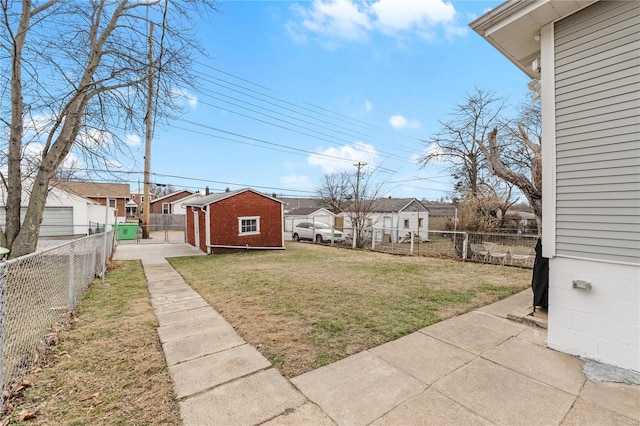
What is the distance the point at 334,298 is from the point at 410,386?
2.95 meters

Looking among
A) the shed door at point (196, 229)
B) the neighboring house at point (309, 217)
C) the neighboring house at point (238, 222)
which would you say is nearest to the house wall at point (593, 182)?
the neighboring house at point (238, 222)

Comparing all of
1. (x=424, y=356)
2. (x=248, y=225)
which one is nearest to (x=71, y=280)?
(x=424, y=356)

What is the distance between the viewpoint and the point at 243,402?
7.59 ft

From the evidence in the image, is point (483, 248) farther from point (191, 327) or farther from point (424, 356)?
point (191, 327)

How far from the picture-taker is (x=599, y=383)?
8.47 ft

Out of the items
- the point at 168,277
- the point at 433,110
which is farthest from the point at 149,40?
the point at 433,110

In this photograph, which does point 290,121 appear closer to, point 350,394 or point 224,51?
point 224,51

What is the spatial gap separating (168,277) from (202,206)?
5913 millimetres

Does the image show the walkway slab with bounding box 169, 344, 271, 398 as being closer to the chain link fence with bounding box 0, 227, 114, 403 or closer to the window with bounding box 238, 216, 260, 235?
the chain link fence with bounding box 0, 227, 114, 403

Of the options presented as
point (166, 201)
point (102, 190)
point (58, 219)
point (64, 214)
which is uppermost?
point (102, 190)

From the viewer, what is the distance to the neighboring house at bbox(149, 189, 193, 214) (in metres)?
35.4

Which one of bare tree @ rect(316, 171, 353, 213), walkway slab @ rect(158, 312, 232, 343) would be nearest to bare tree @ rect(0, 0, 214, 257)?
walkway slab @ rect(158, 312, 232, 343)

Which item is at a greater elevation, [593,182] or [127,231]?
[593,182]

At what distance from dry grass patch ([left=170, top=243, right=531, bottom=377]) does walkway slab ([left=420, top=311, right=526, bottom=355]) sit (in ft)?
0.75
